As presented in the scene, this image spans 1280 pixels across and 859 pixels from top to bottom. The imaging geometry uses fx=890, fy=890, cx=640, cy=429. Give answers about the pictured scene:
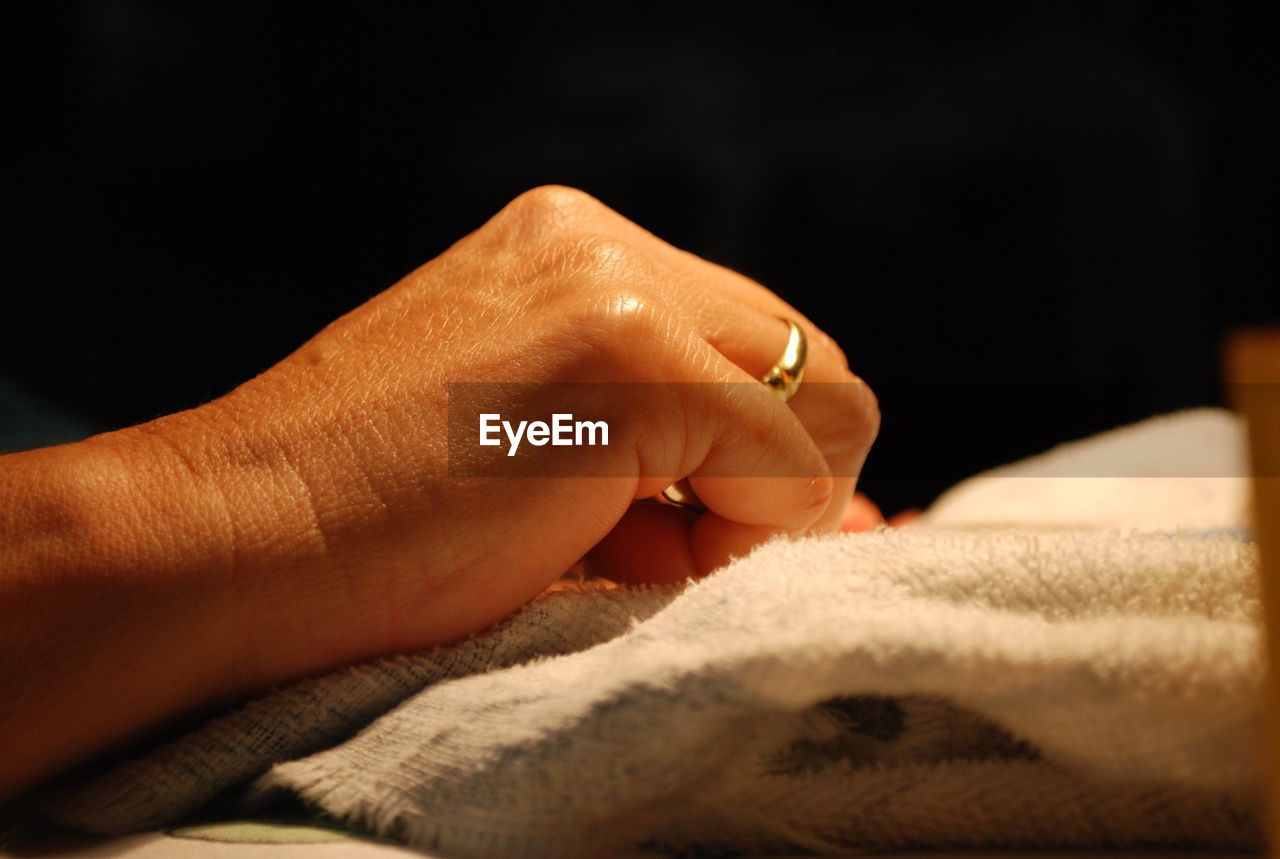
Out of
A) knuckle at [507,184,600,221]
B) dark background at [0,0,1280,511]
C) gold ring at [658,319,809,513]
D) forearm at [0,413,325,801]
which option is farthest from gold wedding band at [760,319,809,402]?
dark background at [0,0,1280,511]

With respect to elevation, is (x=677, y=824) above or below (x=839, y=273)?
below

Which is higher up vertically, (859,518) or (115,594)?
(115,594)

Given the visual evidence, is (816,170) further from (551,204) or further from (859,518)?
(551,204)

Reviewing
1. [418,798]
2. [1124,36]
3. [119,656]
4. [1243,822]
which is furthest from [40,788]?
[1124,36]

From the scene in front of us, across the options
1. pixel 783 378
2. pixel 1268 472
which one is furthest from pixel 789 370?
pixel 1268 472

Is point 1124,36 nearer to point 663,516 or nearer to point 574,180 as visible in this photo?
point 574,180

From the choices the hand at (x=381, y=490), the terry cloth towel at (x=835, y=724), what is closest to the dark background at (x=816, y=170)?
the hand at (x=381, y=490)
